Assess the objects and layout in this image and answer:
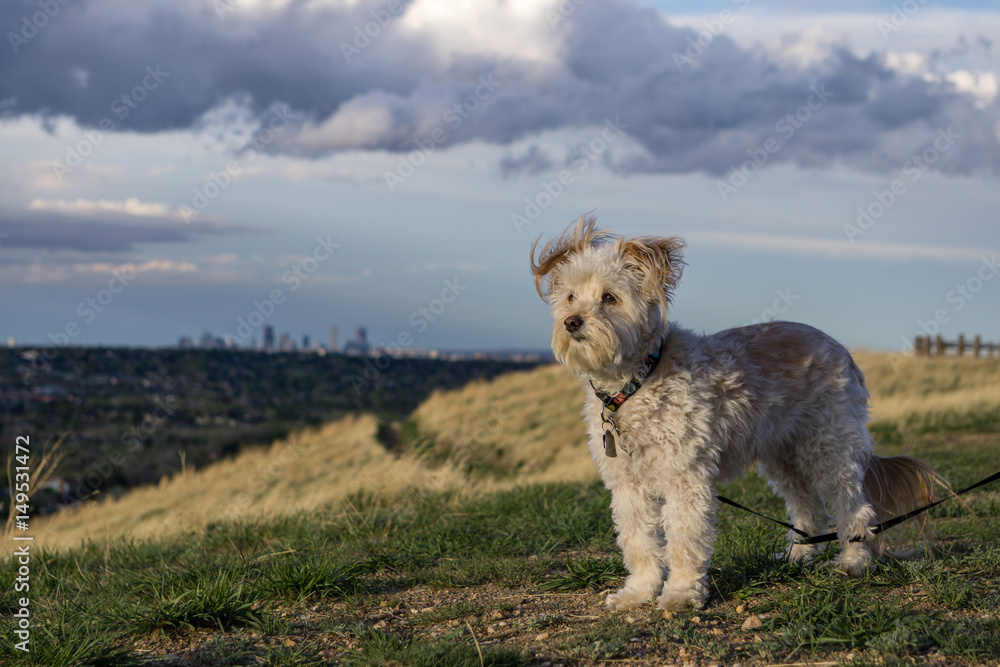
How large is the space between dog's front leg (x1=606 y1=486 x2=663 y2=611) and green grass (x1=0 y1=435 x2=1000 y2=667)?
234 millimetres

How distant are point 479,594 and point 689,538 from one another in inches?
59.8

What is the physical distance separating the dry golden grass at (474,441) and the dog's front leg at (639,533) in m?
7.21

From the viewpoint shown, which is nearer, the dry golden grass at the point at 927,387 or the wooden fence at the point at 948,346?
the dry golden grass at the point at 927,387

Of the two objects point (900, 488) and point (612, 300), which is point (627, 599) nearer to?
point (612, 300)

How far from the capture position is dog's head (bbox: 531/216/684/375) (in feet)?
13.8

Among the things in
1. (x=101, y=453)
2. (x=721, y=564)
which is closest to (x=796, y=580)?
(x=721, y=564)

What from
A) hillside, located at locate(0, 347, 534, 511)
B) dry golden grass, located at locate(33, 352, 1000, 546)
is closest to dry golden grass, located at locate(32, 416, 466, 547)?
dry golden grass, located at locate(33, 352, 1000, 546)

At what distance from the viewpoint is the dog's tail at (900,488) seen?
5.03 m

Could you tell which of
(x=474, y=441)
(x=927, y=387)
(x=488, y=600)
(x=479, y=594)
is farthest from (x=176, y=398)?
(x=488, y=600)

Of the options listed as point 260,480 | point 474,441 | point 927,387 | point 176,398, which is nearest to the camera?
point 260,480

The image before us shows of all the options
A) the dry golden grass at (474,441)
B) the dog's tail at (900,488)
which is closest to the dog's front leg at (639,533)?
the dog's tail at (900,488)

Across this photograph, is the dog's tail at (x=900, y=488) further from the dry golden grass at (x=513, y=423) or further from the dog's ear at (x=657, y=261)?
the dry golden grass at (x=513, y=423)

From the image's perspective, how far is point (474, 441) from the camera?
25578mm

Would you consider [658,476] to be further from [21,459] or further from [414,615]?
[21,459]
